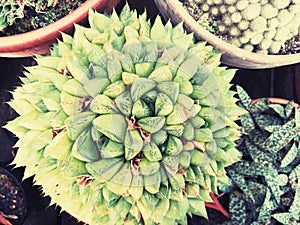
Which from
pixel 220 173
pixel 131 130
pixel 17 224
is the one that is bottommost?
pixel 17 224

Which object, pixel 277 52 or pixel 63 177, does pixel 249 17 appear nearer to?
pixel 277 52

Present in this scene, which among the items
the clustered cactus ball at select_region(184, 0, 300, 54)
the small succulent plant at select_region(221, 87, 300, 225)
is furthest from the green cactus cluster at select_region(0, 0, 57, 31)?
the small succulent plant at select_region(221, 87, 300, 225)

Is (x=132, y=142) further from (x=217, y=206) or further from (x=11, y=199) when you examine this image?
(x=11, y=199)

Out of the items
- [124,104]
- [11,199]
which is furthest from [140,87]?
[11,199]

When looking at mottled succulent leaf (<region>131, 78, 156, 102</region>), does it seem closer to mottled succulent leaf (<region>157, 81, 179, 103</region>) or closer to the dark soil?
mottled succulent leaf (<region>157, 81, 179, 103</region>)

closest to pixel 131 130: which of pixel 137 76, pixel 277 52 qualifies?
pixel 137 76

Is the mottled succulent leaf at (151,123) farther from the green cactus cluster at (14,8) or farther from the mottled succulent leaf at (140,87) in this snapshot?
the green cactus cluster at (14,8)

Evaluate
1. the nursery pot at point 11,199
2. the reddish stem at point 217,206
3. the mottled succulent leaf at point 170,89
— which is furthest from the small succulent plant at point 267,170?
the nursery pot at point 11,199
